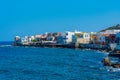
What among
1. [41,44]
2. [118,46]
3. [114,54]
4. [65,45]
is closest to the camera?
[114,54]

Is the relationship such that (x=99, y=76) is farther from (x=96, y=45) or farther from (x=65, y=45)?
(x=65, y=45)

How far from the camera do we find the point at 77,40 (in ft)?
483

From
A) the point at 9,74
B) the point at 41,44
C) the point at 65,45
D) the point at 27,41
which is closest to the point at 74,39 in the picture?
the point at 65,45

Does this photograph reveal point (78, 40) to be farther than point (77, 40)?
Yes

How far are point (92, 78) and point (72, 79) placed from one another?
7.17 ft

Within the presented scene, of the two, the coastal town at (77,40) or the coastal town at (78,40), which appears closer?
the coastal town at (78,40)

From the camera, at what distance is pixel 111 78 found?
40.8m

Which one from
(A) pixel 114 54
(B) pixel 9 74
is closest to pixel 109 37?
(A) pixel 114 54

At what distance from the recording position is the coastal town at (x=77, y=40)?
12875 cm

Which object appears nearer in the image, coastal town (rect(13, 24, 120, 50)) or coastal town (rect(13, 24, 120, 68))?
coastal town (rect(13, 24, 120, 68))

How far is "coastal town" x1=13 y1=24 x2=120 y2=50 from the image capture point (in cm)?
12875

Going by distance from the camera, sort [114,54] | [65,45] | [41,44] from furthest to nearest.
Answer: [41,44]
[65,45]
[114,54]

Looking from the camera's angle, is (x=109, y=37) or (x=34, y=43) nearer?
(x=109, y=37)

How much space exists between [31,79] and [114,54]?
4097 cm
